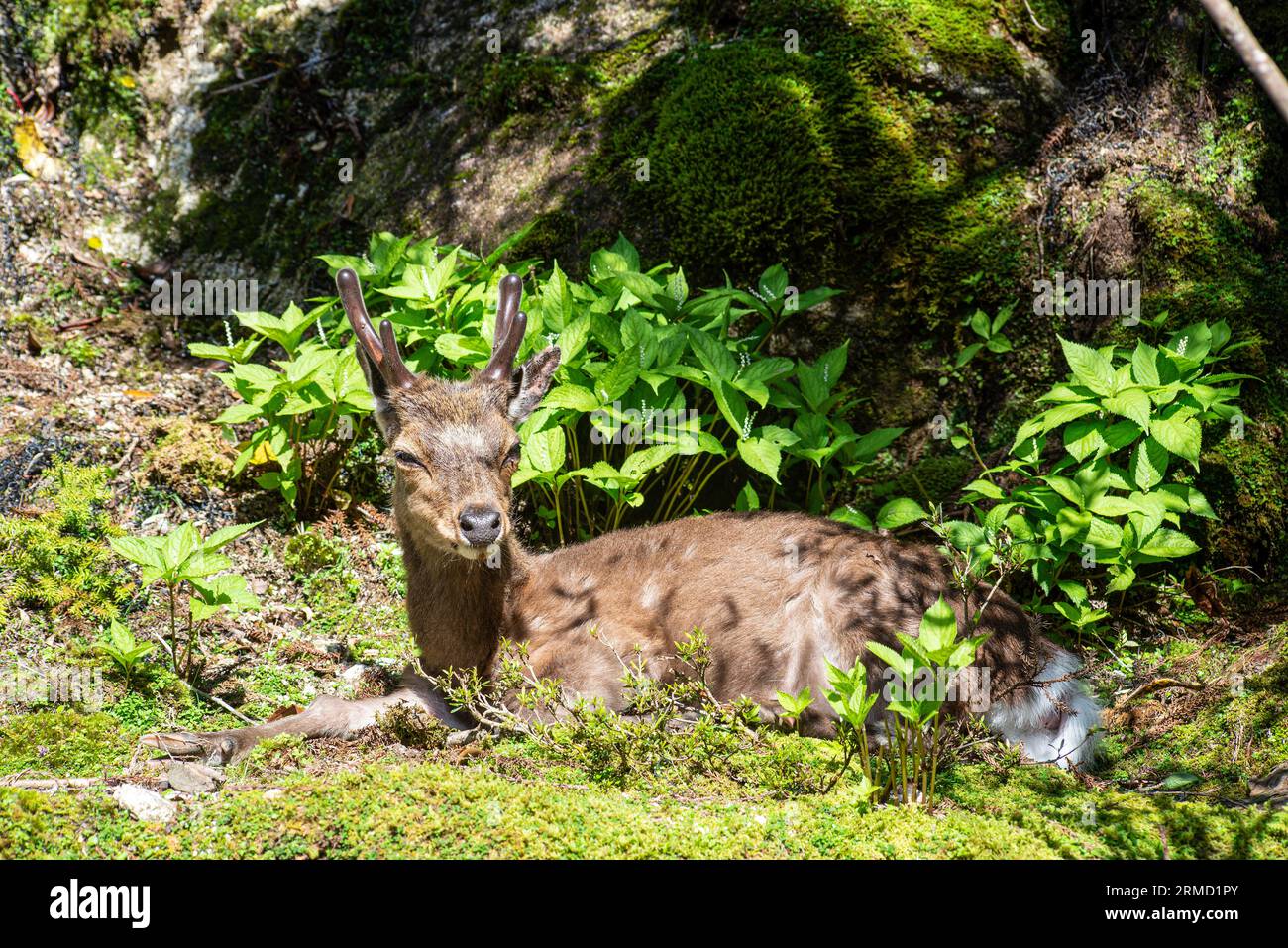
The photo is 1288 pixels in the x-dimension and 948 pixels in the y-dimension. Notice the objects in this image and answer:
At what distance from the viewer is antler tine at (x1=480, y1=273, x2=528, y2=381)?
21.1 ft

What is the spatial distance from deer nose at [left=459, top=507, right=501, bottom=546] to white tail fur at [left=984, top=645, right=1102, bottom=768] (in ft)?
8.60

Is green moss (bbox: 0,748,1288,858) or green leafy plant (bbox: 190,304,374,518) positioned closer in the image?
green moss (bbox: 0,748,1288,858)

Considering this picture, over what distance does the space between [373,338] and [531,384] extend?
35.0 inches

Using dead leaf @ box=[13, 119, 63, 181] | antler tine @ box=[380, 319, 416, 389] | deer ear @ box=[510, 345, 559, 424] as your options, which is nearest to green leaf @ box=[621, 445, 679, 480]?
deer ear @ box=[510, 345, 559, 424]

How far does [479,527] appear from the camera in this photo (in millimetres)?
5656

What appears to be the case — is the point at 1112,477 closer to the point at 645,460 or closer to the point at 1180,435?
the point at 1180,435

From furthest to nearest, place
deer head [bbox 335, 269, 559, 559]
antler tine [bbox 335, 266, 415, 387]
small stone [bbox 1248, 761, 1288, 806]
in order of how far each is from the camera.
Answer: antler tine [bbox 335, 266, 415, 387] < deer head [bbox 335, 269, 559, 559] < small stone [bbox 1248, 761, 1288, 806]

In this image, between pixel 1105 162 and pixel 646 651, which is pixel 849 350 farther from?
pixel 646 651

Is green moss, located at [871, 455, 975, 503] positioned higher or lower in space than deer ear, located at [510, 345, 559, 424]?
lower

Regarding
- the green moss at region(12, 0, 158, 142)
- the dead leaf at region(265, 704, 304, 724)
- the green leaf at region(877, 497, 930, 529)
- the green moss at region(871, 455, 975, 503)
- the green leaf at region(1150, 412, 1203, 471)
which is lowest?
the dead leaf at region(265, 704, 304, 724)

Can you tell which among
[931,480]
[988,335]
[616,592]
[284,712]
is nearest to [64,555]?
[284,712]

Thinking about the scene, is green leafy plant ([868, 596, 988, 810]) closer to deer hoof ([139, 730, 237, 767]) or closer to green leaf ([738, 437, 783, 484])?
green leaf ([738, 437, 783, 484])

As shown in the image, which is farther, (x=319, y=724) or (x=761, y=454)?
(x=761, y=454)

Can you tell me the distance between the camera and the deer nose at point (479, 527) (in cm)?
566
